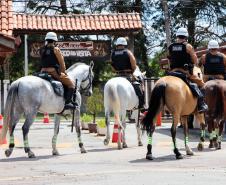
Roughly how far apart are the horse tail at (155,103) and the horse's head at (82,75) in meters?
2.96

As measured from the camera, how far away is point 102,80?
51750 mm

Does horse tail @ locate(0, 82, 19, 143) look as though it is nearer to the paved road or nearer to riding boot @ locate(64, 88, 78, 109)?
the paved road

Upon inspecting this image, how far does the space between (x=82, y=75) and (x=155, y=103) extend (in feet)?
10.6

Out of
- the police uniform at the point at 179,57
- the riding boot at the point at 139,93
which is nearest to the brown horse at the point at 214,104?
the police uniform at the point at 179,57

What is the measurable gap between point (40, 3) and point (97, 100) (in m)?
24.5

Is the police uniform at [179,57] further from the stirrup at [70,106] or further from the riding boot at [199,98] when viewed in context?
the stirrup at [70,106]

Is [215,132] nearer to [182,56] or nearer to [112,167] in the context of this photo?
[182,56]

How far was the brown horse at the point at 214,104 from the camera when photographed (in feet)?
49.6

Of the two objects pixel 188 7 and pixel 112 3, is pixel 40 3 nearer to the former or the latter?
pixel 112 3

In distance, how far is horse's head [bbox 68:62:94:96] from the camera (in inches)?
611

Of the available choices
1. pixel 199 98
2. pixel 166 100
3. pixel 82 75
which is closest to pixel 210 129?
pixel 199 98

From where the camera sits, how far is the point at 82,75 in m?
15.7

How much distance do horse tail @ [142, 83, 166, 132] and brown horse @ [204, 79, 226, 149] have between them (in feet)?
8.09

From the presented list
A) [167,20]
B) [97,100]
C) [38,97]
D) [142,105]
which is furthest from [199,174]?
[167,20]
